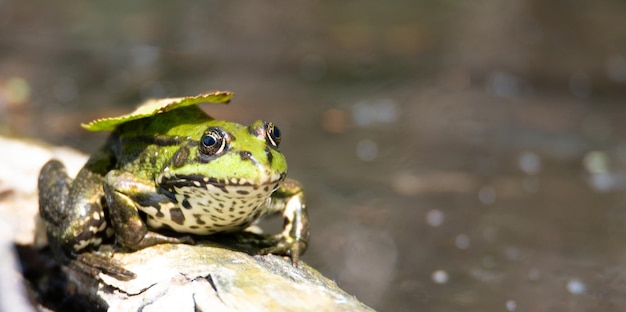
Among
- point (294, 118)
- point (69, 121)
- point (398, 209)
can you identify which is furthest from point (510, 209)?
point (69, 121)

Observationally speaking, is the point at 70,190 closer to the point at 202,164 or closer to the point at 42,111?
the point at 202,164

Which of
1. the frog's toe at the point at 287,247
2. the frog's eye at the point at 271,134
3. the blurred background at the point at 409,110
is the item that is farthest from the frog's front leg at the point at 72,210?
the blurred background at the point at 409,110

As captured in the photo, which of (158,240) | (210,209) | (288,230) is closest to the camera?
(210,209)

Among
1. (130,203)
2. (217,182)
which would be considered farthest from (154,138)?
(217,182)

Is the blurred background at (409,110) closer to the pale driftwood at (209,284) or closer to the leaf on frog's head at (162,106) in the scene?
the pale driftwood at (209,284)

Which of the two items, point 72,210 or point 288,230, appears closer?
point 72,210

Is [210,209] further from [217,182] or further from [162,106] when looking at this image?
[162,106]
